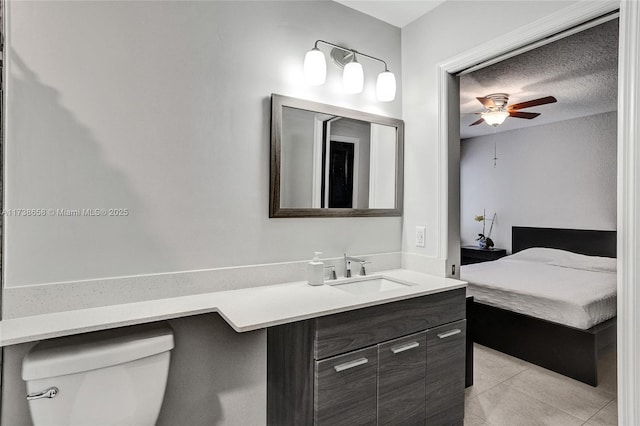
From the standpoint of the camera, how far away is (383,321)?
1.48m

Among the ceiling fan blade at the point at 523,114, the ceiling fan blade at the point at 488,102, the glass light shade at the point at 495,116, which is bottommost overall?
the glass light shade at the point at 495,116

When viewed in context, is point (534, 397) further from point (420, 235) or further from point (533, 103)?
point (533, 103)

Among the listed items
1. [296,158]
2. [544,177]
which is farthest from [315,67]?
[544,177]

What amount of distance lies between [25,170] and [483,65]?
2.22 m

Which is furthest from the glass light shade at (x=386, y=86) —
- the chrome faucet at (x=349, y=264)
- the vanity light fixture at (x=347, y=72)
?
the chrome faucet at (x=349, y=264)

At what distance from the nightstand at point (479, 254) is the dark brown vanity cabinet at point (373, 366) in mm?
2258

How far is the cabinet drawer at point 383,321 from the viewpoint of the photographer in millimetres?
1328

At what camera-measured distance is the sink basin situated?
188cm

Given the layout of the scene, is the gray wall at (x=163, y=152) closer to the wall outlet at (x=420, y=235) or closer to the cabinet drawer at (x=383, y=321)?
the cabinet drawer at (x=383, y=321)

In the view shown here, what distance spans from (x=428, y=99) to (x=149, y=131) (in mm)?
1607

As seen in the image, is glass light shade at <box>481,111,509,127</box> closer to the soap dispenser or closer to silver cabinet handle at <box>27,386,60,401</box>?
the soap dispenser

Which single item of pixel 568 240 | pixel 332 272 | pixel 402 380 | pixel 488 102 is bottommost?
pixel 402 380

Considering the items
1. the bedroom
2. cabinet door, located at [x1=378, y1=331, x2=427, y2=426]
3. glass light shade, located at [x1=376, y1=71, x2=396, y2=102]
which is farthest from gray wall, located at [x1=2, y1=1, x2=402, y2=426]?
the bedroom

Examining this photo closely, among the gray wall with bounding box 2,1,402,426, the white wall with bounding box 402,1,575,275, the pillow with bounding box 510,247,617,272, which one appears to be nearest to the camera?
the gray wall with bounding box 2,1,402,426
